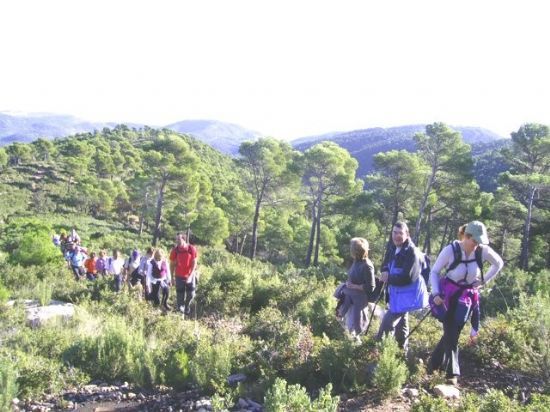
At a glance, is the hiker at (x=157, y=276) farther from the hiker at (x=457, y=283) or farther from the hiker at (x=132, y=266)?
the hiker at (x=457, y=283)

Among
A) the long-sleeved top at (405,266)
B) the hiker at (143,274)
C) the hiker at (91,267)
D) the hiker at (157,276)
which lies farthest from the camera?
the hiker at (91,267)

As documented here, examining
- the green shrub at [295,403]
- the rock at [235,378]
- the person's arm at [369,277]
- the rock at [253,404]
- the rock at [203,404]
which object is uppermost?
the person's arm at [369,277]

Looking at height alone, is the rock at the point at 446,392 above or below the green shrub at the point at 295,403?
below

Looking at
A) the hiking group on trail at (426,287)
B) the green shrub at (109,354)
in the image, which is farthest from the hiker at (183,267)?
the hiking group on trail at (426,287)

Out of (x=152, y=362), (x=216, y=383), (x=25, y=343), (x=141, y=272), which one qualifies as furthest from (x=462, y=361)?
(x=141, y=272)

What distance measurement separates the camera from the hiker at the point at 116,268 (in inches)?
383

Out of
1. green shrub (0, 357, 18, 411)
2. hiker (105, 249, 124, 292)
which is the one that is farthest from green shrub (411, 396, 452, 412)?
hiker (105, 249, 124, 292)

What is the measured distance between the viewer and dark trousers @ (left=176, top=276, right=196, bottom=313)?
25.3 ft

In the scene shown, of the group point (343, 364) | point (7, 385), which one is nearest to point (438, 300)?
point (343, 364)

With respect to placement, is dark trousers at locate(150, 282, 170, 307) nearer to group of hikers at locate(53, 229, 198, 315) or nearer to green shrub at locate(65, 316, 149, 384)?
group of hikers at locate(53, 229, 198, 315)

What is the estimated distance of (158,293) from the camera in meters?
8.40

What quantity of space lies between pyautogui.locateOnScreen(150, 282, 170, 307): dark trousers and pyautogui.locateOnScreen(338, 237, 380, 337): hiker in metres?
4.16

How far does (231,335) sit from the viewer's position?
18.4 feet

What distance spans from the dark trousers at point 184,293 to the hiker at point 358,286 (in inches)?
132
